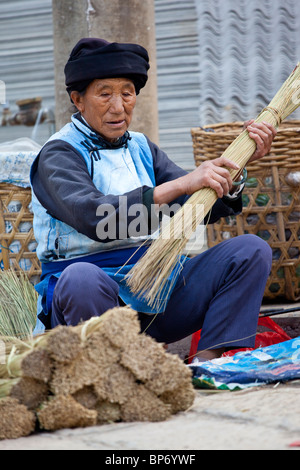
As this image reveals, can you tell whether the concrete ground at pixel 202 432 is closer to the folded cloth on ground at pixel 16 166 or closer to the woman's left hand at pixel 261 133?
the woman's left hand at pixel 261 133

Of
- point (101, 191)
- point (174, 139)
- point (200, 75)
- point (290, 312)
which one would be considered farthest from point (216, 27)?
point (101, 191)

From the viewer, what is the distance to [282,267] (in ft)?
13.6

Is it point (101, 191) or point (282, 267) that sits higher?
point (101, 191)

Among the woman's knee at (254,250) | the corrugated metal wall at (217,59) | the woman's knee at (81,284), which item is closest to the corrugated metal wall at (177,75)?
the corrugated metal wall at (217,59)

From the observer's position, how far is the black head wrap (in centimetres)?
287

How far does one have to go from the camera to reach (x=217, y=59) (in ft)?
18.3

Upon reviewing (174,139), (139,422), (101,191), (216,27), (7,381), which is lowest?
(139,422)

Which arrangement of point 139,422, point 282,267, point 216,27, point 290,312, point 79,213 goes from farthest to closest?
point 216,27, point 282,267, point 290,312, point 79,213, point 139,422

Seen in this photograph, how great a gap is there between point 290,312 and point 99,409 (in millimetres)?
2011

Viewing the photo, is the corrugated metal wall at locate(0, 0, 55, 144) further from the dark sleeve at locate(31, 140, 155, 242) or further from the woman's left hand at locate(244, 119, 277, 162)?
the woman's left hand at locate(244, 119, 277, 162)

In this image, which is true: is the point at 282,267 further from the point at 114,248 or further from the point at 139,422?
the point at 139,422

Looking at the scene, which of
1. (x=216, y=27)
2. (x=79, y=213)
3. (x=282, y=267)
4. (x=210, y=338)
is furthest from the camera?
(x=216, y=27)

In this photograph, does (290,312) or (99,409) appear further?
(290,312)

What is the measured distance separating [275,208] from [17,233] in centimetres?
148
